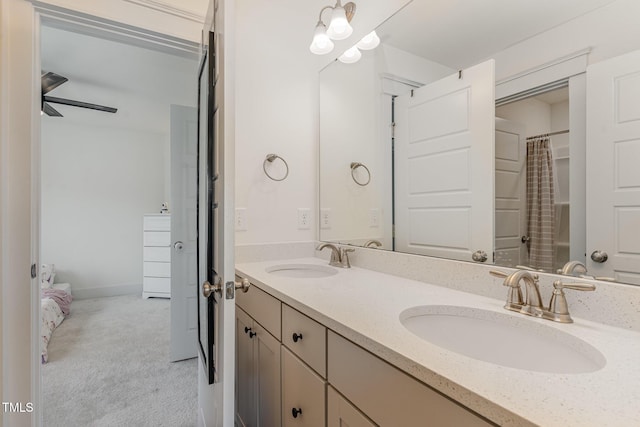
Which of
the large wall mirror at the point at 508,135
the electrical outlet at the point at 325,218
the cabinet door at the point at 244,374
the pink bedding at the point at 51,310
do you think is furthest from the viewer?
the pink bedding at the point at 51,310

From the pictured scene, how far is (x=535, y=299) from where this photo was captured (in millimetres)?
852

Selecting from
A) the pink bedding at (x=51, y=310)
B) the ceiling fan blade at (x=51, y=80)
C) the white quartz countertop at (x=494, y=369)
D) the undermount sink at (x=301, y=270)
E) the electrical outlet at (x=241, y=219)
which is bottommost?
the pink bedding at (x=51, y=310)

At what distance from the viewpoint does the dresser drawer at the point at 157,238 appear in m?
4.15

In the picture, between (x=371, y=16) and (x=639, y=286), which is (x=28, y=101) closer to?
(x=371, y=16)

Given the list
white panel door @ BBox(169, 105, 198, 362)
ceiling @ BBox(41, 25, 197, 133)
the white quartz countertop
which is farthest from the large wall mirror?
ceiling @ BBox(41, 25, 197, 133)

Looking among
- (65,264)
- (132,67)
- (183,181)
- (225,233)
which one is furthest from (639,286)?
(65,264)

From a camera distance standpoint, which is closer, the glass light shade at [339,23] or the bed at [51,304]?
the glass light shade at [339,23]

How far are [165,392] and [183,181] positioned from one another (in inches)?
60.2

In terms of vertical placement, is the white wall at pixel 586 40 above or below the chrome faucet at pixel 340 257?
above

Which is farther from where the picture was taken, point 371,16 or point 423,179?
point 371,16

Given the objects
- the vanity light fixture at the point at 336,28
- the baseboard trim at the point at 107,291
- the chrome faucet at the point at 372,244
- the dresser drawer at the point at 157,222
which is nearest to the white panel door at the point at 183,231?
the vanity light fixture at the point at 336,28

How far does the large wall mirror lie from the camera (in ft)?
2.68

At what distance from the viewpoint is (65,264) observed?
13.7 ft

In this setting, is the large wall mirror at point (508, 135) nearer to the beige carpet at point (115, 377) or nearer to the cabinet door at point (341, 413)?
the cabinet door at point (341, 413)
